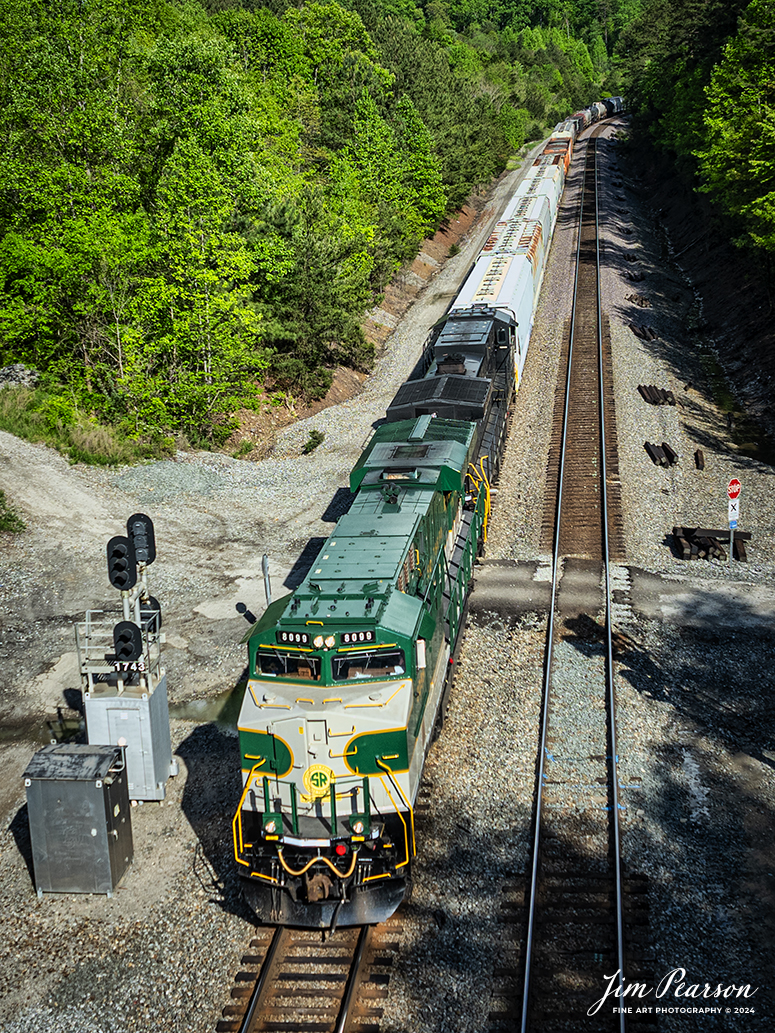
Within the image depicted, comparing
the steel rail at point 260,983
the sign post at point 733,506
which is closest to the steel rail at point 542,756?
the steel rail at point 260,983

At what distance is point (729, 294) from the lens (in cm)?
3984

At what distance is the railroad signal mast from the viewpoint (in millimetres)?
12734

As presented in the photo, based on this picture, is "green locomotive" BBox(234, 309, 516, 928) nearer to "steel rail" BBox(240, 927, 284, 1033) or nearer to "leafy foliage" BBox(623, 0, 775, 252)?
"steel rail" BBox(240, 927, 284, 1033)

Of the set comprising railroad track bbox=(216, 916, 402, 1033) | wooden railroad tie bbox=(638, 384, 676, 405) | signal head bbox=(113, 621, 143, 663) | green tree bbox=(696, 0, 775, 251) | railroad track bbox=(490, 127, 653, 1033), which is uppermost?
green tree bbox=(696, 0, 775, 251)

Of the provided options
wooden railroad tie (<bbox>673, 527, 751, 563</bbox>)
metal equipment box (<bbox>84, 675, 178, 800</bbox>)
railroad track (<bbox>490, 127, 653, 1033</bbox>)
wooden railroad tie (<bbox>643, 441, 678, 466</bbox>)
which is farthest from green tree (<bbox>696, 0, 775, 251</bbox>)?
metal equipment box (<bbox>84, 675, 178, 800</bbox>)

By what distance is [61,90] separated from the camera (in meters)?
26.7

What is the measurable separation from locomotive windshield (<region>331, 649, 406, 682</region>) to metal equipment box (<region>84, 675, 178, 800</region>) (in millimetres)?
4127

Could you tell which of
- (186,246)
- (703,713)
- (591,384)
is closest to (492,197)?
(591,384)

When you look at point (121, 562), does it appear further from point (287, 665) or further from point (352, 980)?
point (352, 980)

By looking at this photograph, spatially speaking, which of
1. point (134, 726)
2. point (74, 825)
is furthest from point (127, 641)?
point (74, 825)

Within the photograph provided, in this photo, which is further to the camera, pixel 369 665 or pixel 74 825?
pixel 74 825

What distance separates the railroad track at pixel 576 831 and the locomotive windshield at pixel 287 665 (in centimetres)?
409

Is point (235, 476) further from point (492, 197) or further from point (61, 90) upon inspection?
point (492, 197)

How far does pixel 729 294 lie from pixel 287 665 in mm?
36684
